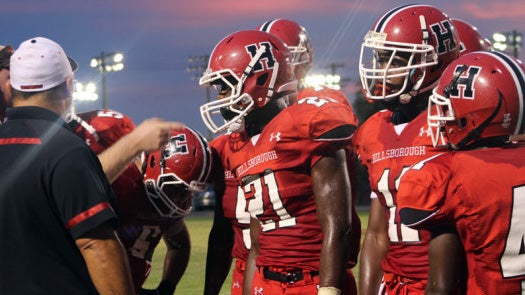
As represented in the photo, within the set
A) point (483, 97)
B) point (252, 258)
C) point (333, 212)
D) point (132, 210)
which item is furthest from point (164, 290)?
point (483, 97)

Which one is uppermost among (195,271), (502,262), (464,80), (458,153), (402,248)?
(464,80)

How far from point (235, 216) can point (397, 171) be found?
1.49 metres

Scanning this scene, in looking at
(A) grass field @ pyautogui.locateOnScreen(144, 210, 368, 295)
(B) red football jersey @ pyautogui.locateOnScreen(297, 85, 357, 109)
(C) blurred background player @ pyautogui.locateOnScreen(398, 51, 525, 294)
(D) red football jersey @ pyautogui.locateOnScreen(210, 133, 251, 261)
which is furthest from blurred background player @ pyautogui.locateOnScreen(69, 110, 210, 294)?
(A) grass field @ pyautogui.locateOnScreen(144, 210, 368, 295)

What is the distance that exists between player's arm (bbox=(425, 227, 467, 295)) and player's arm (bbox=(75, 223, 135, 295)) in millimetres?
1151

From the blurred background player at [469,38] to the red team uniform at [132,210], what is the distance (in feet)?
6.85

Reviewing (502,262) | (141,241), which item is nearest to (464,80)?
(502,262)

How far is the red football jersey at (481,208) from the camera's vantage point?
324 cm

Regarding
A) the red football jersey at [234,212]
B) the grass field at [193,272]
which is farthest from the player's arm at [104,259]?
the grass field at [193,272]

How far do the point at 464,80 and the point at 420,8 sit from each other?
1.20 meters

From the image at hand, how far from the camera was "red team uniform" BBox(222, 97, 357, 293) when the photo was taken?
14.3 ft

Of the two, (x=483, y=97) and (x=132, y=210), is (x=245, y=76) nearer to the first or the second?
(x=132, y=210)

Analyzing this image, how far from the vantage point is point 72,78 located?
12.7ft

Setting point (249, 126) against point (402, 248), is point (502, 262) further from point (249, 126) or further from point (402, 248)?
point (249, 126)

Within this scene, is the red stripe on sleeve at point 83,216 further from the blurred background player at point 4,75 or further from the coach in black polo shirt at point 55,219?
the blurred background player at point 4,75
